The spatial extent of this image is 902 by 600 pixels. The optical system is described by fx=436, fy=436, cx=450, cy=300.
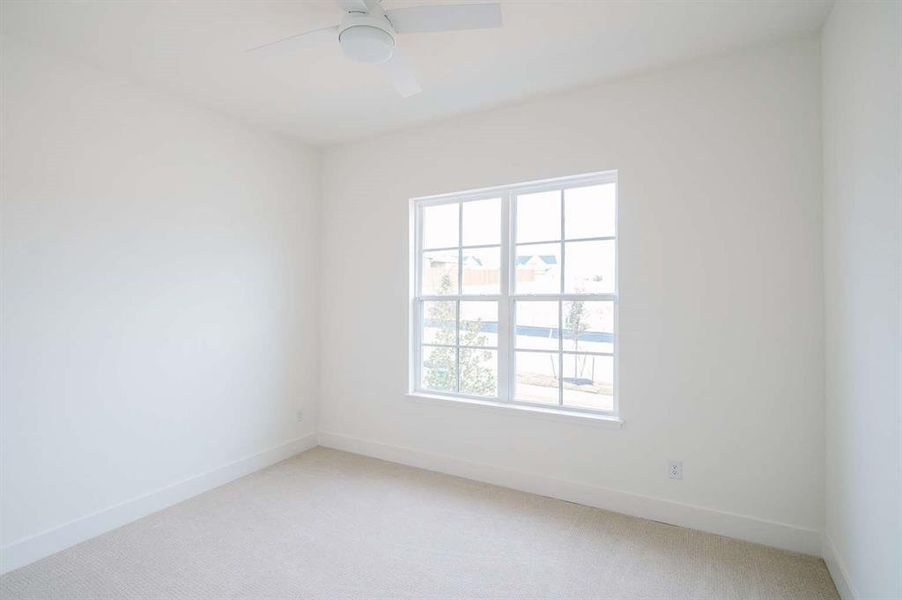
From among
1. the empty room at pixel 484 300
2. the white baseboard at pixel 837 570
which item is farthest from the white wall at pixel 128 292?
the white baseboard at pixel 837 570

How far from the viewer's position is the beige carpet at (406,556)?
2070 mm

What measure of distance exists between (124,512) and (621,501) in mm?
3105

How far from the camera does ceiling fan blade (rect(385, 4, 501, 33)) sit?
1660 mm

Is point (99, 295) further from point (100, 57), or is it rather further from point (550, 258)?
point (550, 258)

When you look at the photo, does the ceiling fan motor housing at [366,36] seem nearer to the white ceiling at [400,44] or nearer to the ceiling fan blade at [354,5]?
the ceiling fan blade at [354,5]

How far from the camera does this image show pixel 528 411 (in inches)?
123

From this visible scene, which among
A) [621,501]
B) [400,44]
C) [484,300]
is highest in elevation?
[400,44]

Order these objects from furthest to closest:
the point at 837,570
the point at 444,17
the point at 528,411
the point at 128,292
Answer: the point at 528,411, the point at 128,292, the point at 837,570, the point at 444,17

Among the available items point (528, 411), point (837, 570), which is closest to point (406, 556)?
point (528, 411)

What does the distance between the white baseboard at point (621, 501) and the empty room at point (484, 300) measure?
0.06ft

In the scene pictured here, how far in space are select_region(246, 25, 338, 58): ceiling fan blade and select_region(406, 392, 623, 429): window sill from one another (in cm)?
251

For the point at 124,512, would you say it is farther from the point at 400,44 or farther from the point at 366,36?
the point at 400,44

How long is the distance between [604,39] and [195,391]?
3.47 metres

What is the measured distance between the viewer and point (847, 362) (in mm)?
1978
